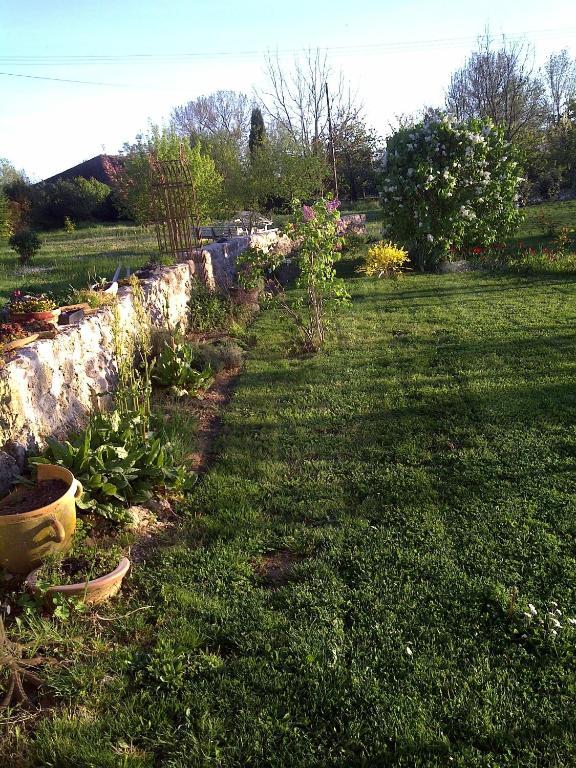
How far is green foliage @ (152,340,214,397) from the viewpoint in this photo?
543cm

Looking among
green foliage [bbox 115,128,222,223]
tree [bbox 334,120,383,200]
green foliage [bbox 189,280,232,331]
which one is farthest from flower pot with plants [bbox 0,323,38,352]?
tree [bbox 334,120,383,200]

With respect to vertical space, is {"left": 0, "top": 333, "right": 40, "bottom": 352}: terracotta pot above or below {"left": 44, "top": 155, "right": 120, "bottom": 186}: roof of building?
below

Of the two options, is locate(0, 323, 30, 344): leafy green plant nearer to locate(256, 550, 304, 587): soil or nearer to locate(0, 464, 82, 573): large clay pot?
locate(0, 464, 82, 573): large clay pot

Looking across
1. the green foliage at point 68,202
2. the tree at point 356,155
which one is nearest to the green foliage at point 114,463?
the tree at point 356,155

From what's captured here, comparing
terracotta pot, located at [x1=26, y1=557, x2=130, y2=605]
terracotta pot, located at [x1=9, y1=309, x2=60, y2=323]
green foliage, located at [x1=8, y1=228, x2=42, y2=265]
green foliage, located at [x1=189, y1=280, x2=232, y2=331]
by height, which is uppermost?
green foliage, located at [x1=8, y1=228, x2=42, y2=265]

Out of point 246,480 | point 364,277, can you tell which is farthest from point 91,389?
point 364,277

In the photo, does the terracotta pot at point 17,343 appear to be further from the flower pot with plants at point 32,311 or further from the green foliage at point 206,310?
the green foliage at point 206,310

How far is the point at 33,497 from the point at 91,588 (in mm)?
672

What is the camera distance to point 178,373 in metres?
5.43

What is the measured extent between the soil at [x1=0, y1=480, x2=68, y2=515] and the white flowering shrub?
8.98 m

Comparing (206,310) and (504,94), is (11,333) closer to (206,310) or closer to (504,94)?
(206,310)

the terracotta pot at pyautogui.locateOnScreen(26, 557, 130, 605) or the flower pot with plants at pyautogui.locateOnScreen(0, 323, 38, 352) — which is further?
the flower pot with plants at pyautogui.locateOnScreen(0, 323, 38, 352)

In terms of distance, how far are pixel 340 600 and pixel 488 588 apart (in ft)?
2.31

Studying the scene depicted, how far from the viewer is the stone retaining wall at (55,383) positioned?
328 centimetres
